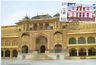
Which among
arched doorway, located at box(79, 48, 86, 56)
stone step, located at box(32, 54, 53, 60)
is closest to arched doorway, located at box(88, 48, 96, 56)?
arched doorway, located at box(79, 48, 86, 56)

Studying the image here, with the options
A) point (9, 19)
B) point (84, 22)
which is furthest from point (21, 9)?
point (84, 22)

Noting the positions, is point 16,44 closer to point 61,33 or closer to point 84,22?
point 61,33

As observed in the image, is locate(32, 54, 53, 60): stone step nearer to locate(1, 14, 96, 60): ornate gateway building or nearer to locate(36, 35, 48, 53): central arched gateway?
locate(1, 14, 96, 60): ornate gateway building

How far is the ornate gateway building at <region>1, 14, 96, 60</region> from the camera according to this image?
7.65 meters

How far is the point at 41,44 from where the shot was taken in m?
7.91

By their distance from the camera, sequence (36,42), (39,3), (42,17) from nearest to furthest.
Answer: (39,3) < (42,17) < (36,42)

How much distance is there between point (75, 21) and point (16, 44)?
4.66ft

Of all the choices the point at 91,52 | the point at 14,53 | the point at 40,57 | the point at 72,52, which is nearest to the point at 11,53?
the point at 14,53

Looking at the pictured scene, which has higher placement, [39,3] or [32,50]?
[39,3]

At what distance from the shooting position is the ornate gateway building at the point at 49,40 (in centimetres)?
765

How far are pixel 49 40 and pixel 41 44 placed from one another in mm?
204

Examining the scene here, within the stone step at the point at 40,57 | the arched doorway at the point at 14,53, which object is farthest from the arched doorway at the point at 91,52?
the arched doorway at the point at 14,53

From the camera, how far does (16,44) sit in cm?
774

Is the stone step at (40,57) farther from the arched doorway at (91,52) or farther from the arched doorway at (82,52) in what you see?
the arched doorway at (91,52)
